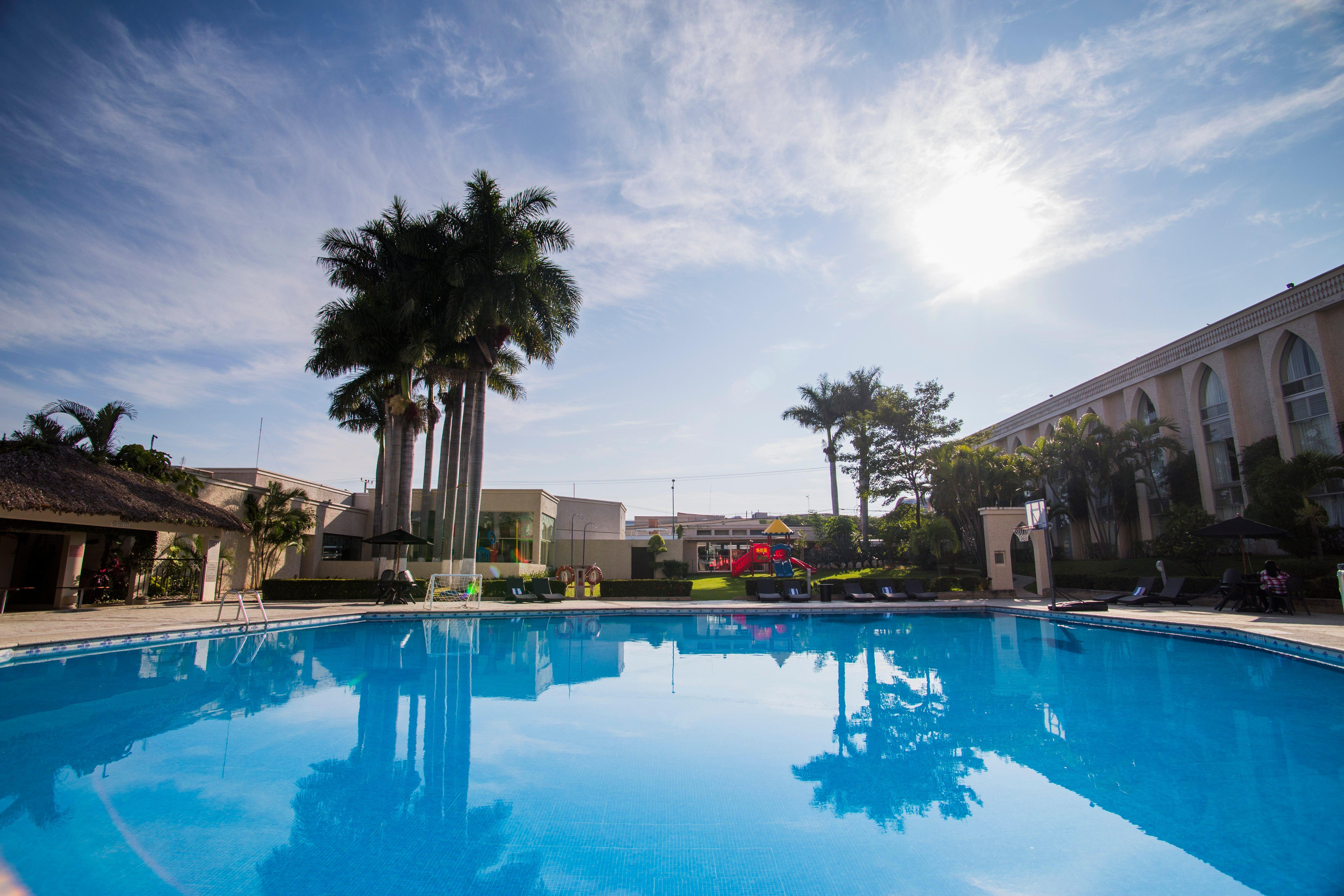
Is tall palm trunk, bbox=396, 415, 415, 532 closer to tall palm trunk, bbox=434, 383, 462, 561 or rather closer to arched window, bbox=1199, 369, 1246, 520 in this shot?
tall palm trunk, bbox=434, 383, 462, 561

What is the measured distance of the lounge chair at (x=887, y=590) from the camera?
66.3ft

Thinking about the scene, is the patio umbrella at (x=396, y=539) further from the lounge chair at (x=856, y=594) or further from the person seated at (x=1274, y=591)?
the person seated at (x=1274, y=591)

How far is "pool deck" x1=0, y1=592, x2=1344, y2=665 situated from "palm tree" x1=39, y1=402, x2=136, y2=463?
4.57 meters

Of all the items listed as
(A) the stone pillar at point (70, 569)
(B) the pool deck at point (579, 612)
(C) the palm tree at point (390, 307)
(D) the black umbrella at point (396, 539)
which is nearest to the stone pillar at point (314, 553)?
(C) the palm tree at point (390, 307)

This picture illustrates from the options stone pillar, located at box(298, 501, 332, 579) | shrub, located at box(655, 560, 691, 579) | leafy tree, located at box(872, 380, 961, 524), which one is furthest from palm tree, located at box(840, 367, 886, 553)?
stone pillar, located at box(298, 501, 332, 579)

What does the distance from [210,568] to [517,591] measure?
9.27 m

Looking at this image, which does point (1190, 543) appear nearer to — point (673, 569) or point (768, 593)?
point (768, 593)

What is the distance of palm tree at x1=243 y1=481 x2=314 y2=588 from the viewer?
876 inches

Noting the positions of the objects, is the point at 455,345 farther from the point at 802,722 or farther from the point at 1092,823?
the point at 1092,823

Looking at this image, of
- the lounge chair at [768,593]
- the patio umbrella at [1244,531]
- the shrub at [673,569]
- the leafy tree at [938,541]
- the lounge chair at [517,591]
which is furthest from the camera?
the shrub at [673,569]

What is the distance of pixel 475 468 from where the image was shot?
74.3ft

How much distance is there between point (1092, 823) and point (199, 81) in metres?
15.8

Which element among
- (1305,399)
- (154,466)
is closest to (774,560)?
(1305,399)

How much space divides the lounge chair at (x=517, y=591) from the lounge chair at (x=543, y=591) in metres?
0.15
